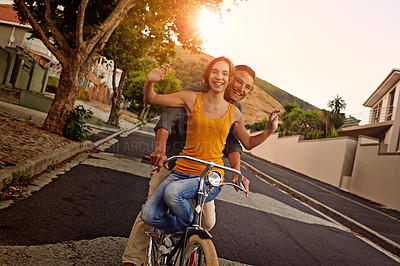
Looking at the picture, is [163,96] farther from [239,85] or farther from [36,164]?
[36,164]

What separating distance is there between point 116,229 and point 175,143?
1.90m

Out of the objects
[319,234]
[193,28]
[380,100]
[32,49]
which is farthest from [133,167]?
[32,49]

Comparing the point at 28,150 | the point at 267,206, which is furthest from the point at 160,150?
the point at 267,206

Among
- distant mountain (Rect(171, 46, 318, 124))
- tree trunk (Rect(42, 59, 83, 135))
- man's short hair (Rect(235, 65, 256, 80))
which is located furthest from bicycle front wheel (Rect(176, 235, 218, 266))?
distant mountain (Rect(171, 46, 318, 124))

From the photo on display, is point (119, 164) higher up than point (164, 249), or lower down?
lower down

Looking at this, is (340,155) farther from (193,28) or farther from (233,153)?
(233,153)

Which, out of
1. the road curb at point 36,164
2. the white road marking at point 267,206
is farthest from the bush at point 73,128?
the white road marking at point 267,206

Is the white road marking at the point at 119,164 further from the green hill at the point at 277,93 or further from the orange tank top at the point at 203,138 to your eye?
the green hill at the point at 277,93

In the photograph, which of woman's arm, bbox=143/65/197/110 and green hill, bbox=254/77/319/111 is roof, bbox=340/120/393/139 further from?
green hill, bbox=254/77/319/111

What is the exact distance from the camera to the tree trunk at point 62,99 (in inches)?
382

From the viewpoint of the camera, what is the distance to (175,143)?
9.52ft

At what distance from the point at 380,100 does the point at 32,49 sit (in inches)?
1468

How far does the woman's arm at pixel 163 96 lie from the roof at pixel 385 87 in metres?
24.5

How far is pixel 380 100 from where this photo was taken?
29844mm
